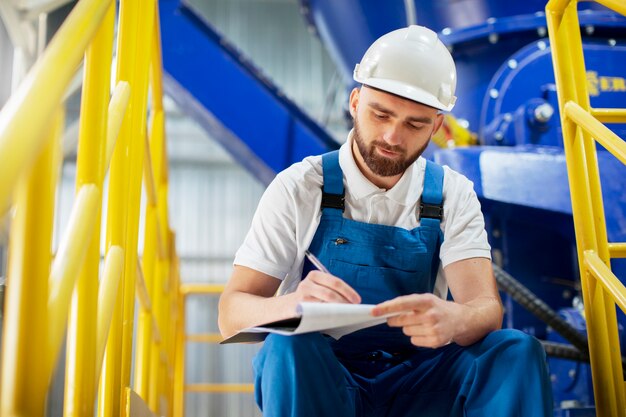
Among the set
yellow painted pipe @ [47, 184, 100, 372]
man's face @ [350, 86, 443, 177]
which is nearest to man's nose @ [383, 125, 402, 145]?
man's face @ [350, 86, 443, 177]

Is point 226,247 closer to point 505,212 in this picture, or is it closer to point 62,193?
point 62,193

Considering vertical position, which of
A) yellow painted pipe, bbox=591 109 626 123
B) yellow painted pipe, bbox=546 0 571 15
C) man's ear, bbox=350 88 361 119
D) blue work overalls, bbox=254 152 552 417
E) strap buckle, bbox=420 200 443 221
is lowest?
blue work overalls, bbox=254 152 552 417

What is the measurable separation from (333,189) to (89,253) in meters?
0.77

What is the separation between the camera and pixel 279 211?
5.91 ft

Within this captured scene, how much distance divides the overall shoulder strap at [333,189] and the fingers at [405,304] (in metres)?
0.45

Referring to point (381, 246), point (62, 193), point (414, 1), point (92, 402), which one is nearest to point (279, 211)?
point (381, 246)

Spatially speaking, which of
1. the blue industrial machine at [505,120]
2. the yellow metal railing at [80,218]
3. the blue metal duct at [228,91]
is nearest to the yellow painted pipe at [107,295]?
the yellow metal railing at [80,218]

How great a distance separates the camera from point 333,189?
182 cm

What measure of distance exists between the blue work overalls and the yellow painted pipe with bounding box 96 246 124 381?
0.33 meters

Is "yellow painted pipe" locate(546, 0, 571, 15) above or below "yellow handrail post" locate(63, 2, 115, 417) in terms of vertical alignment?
above

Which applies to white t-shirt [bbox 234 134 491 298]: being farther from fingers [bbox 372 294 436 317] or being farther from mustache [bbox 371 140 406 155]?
fingers [bbox 372 294 436 317]

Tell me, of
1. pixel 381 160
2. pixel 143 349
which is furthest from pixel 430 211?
pixel 143 349

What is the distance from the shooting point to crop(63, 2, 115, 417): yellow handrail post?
1131mm

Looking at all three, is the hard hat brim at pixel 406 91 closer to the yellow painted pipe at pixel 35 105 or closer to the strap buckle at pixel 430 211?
the strap buckle at pixel 430 211
